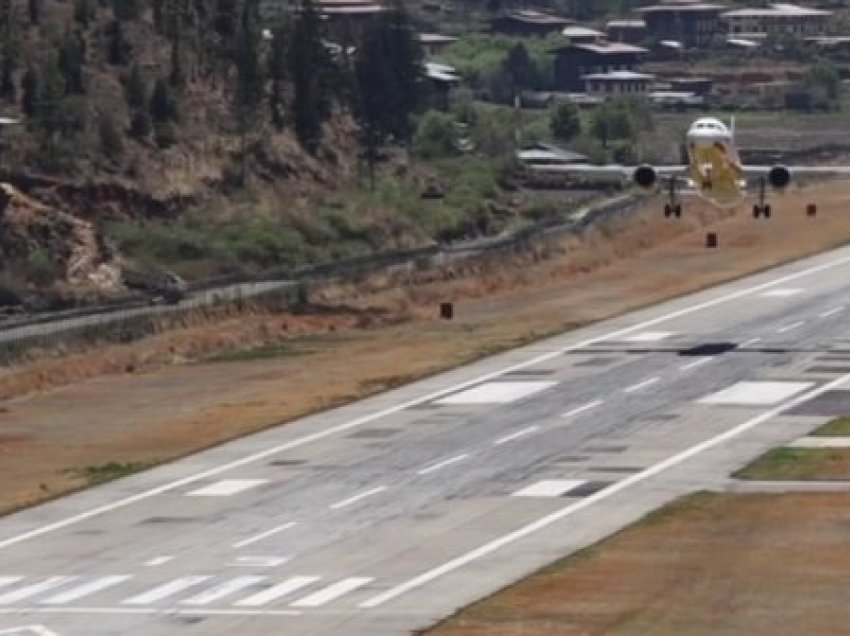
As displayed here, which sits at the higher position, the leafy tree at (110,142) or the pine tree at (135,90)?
the pine tree at (135,90)

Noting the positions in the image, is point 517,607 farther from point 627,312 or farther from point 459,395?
point 627,312

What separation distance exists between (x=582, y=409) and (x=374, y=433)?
24.6 ft

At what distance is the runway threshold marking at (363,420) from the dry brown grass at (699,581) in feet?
40.7

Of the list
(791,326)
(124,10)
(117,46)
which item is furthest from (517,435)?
(124,10)

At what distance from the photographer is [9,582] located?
65438mm

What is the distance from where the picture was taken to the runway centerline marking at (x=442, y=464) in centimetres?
8156

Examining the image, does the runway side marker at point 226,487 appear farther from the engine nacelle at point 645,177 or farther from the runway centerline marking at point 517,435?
the engine nacelle at point 645,177

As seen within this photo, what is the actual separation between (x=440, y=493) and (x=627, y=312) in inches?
1980

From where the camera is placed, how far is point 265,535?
234 ft

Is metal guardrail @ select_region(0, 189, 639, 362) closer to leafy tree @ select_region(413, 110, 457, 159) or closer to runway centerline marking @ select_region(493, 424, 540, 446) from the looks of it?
runway centerline marking @ select_region(493, 424, 540, 446)

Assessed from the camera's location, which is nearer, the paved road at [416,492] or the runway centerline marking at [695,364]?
the paved road at [416,492]

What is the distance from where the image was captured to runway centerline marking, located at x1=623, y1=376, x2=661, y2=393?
99000 millimetres

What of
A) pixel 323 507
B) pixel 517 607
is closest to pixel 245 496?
pixel 323 507

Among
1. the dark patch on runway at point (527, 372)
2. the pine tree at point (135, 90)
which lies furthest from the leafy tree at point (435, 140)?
the dark patch on runway at point (527, 372)
